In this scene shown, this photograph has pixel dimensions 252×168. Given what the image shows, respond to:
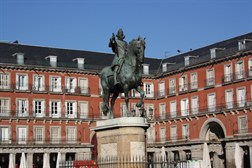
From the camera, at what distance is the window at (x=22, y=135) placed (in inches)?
2441

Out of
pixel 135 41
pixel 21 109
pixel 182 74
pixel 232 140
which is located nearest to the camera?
pixel 135 41

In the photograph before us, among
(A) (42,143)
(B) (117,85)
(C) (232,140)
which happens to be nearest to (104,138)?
(B) (117,85)

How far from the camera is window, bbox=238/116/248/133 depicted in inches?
2261

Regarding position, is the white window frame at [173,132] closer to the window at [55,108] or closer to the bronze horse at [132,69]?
the window at [55,108]

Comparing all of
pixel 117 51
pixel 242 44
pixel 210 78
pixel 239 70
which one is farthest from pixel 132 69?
pixel 210 78

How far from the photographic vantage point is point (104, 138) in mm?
19234

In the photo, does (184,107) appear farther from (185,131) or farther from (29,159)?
(29,159)

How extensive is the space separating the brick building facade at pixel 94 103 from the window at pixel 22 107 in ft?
0.15

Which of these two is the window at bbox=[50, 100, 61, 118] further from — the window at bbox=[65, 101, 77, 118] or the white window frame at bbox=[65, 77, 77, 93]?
the white window frame at bbox=[65, 77, 77, 93]

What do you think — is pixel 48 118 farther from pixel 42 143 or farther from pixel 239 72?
pixel 239 72

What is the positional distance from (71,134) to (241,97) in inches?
837

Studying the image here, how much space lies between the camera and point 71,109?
66.1 meters

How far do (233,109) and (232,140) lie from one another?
3.46m

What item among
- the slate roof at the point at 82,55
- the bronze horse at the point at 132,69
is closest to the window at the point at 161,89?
the slate roof at the point at 82,55
